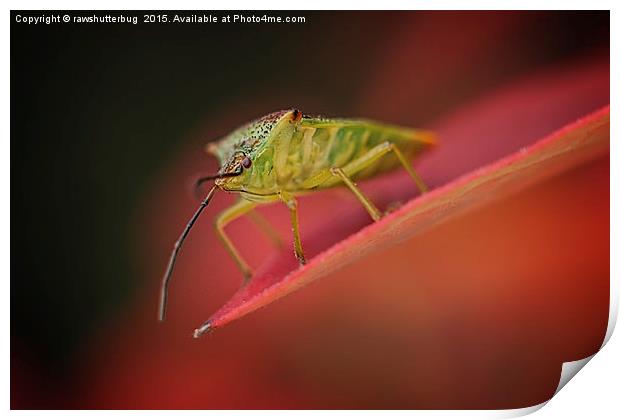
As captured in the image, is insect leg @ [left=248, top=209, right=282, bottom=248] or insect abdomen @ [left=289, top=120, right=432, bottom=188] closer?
insect abdomen @ [left=289, top=120, right=432, bottom=188]

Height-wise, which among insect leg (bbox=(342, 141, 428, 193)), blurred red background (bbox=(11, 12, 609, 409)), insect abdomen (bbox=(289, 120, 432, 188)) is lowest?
blurred red background (bbox=(11, 12, 609, 409))

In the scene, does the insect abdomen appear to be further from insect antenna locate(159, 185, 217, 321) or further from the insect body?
insect antenna locate(159, 185, 217, 321)

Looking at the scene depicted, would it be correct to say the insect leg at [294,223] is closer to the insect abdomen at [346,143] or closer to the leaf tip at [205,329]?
the insect abdomen at [346,143]

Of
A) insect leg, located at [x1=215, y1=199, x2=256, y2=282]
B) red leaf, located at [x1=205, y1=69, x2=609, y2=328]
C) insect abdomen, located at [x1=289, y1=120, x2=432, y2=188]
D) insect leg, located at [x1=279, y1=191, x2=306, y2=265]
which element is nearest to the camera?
red leaf, located at [x1=205, y1=69, x2=609, y2=328]

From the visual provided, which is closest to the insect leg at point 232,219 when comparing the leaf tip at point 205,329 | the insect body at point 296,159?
the insect body at point 296,159

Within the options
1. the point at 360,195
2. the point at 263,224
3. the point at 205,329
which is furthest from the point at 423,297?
the point at 205,329

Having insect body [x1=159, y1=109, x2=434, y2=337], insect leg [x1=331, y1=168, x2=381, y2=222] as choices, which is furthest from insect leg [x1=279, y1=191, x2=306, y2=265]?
insect leg [x1=331, y1=168, x2=381, y2=222]

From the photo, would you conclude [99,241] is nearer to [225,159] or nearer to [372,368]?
[225,159]

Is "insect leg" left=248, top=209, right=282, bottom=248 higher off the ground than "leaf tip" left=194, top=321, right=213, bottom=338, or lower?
higher

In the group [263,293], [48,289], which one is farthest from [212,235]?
[263,293]
